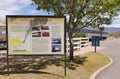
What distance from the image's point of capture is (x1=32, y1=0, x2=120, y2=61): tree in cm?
1631

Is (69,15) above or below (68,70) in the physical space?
above

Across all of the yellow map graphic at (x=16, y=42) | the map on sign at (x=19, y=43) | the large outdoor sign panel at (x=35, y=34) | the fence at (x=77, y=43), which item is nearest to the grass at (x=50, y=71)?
the large outdoor sign panel at (x=35, y=34)

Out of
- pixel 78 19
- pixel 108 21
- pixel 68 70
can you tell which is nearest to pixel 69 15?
pixel 78 19

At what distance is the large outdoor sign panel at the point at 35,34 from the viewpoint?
12.3 m

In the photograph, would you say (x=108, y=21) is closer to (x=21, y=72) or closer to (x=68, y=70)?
(x=68, y=70)

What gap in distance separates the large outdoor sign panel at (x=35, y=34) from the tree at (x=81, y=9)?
3956 millimetres

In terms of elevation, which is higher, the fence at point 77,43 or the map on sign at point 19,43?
the map on sign at point 19,43

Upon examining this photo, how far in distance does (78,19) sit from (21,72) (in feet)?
17.4

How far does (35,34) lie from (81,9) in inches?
192

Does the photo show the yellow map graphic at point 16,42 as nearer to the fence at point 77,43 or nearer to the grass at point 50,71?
the grass at point 50,71

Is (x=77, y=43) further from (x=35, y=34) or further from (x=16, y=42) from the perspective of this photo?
(x=16, y=42)

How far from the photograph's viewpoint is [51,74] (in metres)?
12.9

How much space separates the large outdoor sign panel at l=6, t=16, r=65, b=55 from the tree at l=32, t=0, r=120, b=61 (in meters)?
3.96

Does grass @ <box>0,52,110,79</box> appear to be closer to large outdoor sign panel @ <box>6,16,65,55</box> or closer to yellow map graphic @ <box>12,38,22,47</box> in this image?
large outdoor sign panel @ <box>6,16,65,55</box>
